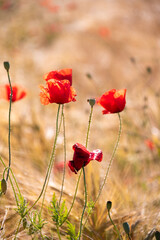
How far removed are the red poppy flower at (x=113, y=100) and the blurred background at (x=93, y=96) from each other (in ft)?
0.76

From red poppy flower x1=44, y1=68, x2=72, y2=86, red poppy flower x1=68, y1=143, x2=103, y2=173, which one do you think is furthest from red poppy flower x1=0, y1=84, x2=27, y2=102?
red poppy flower x1=68, y1=143, x2=103, y2=173

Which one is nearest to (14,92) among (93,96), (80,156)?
(80,156)

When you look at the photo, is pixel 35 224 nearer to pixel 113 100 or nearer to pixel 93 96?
pixel 113 100

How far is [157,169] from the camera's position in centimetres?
127

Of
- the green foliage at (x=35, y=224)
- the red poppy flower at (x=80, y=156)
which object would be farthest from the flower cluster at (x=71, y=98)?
the green foliage at (x=35, y=224)

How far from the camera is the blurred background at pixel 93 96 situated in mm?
831

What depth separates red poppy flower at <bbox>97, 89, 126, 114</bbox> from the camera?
0.71m

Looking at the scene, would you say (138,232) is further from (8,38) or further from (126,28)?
(126,28)

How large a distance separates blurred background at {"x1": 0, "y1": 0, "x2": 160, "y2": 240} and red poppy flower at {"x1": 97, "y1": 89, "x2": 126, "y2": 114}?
23 cm

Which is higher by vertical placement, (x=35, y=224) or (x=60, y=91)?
(x=60, y=91)

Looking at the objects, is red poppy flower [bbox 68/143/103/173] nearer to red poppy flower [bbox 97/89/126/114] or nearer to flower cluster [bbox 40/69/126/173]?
flower cluster [bbox 40/69/126/173]

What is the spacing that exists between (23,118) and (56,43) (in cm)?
239

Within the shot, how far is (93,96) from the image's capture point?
258 cm

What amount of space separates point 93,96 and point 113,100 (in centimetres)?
187
